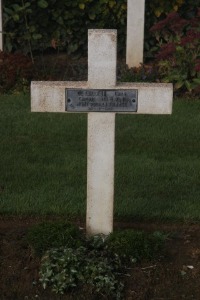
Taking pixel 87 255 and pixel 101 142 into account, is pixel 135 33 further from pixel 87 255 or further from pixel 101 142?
pixel 87 255

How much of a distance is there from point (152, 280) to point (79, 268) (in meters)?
0.45

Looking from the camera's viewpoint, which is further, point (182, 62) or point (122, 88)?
point (182, 62)

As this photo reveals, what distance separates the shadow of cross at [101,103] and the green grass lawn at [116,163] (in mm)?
818

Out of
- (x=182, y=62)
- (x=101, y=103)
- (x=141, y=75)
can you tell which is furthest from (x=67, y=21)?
(x=101, y=103)

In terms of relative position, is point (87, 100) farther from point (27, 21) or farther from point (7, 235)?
point (27, 21)

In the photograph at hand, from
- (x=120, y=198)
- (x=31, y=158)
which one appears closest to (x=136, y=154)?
(x=31, y=158)

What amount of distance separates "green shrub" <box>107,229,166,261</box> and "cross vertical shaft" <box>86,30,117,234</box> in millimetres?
179

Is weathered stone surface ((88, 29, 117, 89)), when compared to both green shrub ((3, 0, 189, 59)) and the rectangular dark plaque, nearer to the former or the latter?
the rectangular dark plaque

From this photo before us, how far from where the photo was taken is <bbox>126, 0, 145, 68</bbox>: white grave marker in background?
11711mm

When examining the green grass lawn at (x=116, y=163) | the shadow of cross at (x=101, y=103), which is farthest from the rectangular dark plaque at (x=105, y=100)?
the green grass lawn at (x=116, y=163)

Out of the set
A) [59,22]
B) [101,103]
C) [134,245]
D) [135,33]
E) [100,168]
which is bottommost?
[134,245]

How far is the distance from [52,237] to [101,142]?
26.1 inches

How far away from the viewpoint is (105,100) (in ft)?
17.7

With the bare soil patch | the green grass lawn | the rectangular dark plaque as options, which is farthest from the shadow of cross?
the green grass lawn
